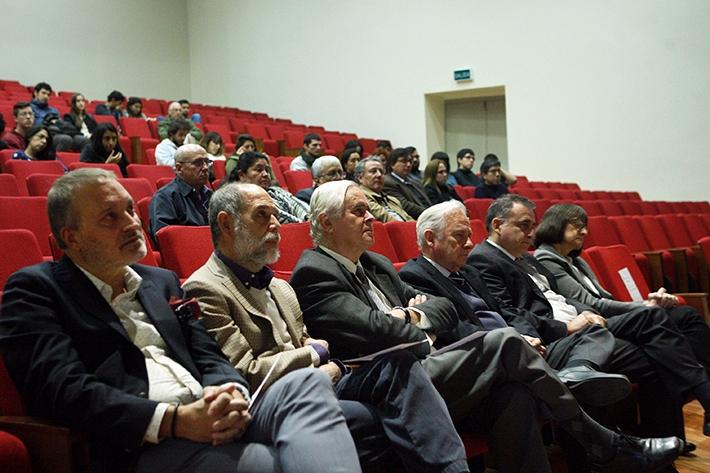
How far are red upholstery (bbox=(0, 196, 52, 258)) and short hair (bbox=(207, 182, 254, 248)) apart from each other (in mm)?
692

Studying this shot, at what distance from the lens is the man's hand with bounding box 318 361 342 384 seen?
1.04 meters

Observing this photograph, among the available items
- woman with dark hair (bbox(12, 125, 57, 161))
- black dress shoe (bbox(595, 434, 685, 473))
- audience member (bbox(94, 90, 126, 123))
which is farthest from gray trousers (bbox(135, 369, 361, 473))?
audience member (bbox(94, 90, 126, 123))

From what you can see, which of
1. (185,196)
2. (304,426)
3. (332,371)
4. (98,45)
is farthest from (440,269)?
(98,45)

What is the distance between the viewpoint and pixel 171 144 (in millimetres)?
3342

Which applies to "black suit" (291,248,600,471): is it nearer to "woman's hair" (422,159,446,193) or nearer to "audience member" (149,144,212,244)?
"audience member" (149,144,212,244)

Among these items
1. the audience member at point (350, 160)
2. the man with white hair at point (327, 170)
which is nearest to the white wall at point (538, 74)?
the audience member at point (350, 160)

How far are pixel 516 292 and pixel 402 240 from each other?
0.36 meters

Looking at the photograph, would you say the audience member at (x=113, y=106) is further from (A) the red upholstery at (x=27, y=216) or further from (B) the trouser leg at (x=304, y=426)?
(B) the trouser leg at (x=304, y=426)

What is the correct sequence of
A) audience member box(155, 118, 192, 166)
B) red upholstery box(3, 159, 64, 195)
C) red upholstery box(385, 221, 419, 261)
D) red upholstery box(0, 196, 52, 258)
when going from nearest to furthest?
1. red upholstery box(0, 196, 52, 258)
2. red upholstery box(385, 221, 419, 261)
3. red upholstery box(3, 159, 64, 195)
4. audience member box(155, 118, 192, 166)

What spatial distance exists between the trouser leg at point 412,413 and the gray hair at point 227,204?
0.32m

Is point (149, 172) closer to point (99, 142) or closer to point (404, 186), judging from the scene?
point (99, 142)

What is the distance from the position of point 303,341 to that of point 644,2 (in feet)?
14.9

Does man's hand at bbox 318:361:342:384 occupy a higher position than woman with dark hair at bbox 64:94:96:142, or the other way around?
woman with dark hair at bbox 64:94:96:142

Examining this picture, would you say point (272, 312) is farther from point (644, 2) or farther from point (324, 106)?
point (324, 106)
